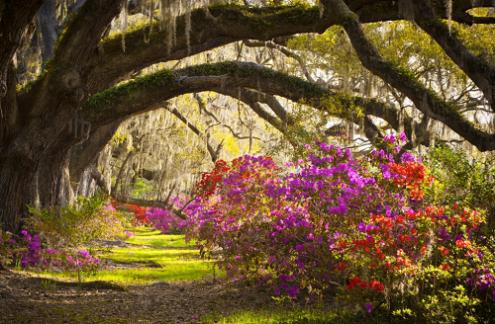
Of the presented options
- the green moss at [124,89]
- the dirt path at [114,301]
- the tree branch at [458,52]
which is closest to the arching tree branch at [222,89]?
the green moss at [124,89]

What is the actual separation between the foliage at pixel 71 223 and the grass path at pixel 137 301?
703 mm

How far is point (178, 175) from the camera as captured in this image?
24.6 meters

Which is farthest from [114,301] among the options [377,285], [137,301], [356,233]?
[377,285]

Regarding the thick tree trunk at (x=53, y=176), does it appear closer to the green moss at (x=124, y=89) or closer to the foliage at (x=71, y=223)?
the green moss at (x=124, y=89)

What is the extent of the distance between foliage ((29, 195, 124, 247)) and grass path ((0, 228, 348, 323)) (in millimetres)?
703

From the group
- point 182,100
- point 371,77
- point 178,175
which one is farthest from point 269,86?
point 178,175

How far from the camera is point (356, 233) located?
21.3ft

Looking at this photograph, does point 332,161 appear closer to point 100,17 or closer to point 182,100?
point 100,17

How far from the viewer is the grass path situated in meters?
6.59

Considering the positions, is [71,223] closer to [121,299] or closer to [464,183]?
[121,299]

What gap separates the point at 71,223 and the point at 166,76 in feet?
11.0

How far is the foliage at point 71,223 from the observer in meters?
9.13

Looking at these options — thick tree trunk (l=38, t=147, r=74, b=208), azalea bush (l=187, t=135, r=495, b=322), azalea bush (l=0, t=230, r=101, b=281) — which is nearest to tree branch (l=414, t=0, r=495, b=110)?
azalea bush (l=187, t=135, r=495, b=322)

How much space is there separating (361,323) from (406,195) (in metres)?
1.60
